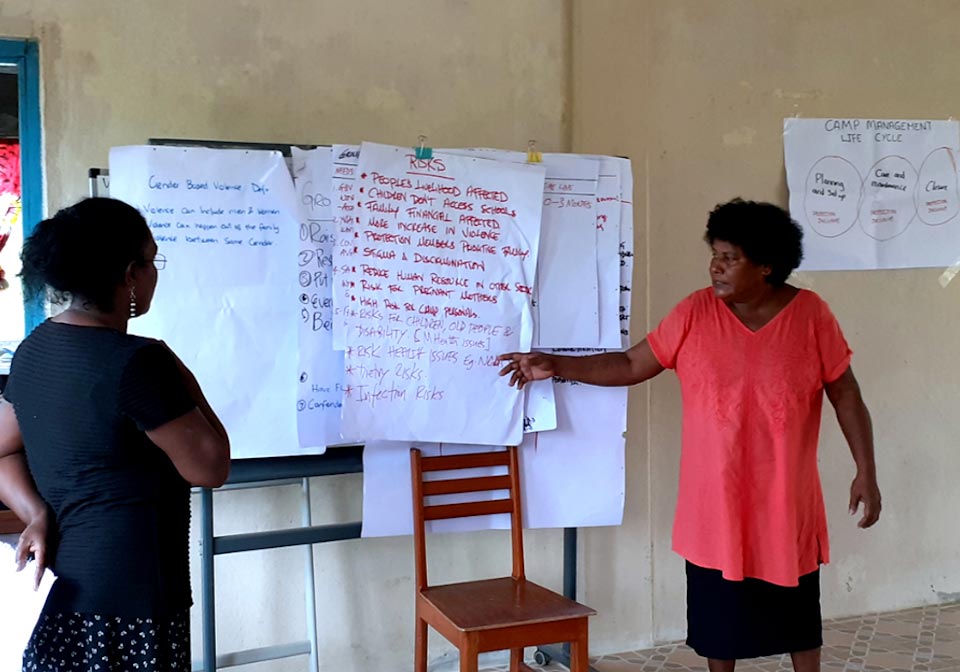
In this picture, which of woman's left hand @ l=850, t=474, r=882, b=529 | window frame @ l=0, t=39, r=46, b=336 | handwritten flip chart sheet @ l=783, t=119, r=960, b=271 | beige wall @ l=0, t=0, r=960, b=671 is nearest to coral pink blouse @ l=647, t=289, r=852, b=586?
woman's left hand @ l=850, t=474, r=882, b=529

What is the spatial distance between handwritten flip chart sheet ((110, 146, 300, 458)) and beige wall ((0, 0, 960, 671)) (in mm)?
374

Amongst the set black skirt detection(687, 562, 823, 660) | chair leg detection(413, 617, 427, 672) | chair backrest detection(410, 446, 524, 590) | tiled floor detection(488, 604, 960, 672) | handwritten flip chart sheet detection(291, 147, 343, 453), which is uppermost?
handwritten flip chart sheet detection(291, 147, 343, 453)

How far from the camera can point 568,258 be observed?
8.59 ft

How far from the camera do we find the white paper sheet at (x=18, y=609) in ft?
4.38

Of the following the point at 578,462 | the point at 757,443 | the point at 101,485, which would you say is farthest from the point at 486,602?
the point at 101,485

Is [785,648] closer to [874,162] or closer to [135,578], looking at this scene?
[135,578]

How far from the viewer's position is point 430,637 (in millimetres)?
2938

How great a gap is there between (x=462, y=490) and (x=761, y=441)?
856 millimetres

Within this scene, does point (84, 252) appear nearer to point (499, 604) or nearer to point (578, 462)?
point (499, 604)

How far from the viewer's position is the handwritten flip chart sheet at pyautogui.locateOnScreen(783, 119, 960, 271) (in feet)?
10.9

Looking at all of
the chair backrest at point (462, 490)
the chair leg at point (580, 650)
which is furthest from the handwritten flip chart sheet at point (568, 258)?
the chair leg at point (580, 650)

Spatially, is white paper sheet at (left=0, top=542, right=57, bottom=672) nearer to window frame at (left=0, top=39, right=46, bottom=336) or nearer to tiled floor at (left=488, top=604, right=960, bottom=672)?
window frame at (left=0, top=39, right=46, bottom=336)

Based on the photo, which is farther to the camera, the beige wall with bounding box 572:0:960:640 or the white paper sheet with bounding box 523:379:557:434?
the beige wall with bounding box 572:0:960:640

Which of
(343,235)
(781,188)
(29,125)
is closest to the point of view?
(343,235)
